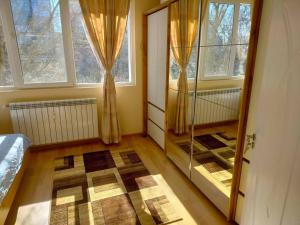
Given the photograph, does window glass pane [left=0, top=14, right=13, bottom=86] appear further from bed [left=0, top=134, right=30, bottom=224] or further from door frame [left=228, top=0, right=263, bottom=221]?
door frame [left=228, top=0, right=263, bottom=221]

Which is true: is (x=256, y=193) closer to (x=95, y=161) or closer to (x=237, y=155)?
(x=237, y=155)

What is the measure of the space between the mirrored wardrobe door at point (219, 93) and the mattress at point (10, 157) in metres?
1.81

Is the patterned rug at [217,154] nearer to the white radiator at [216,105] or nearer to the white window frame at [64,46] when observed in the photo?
the white radiator at [216,105]

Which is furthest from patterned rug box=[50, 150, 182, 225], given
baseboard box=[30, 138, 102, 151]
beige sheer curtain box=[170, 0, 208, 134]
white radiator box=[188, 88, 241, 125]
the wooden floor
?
white radiator box=[188, 88, 241, 125]

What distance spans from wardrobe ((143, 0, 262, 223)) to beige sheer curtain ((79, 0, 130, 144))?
0.47m

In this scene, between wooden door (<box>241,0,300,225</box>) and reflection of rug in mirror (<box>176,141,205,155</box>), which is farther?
reflection of rug in mirror (<box>176,141,205,155</box>)

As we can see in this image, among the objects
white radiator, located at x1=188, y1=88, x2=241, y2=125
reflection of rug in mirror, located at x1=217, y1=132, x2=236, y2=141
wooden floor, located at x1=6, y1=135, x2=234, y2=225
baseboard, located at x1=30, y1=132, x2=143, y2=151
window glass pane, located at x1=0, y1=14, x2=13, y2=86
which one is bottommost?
wooden floor, located at x1=6, y1=135, x2=234, y2=225

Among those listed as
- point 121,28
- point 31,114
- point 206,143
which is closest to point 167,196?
point 206,143

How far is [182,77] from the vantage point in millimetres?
2482

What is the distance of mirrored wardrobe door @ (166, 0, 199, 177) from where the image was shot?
7.29 ft

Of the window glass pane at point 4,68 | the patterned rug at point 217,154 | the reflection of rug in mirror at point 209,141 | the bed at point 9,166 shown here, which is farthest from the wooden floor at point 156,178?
the window glass pane at point 4,68

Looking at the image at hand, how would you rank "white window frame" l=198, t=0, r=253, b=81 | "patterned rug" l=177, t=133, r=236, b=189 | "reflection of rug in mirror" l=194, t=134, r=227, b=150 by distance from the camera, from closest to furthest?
1. "white window frame" l=198, t=0, r=253, b=81
2. "patterned rug" l=177, t=133, r=236, b=189
3. "reflection of rug in mirror" l=194, t=134, r=227, b=150

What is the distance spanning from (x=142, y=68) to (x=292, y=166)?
274 centimetres

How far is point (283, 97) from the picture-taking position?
3.38ft
